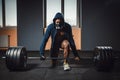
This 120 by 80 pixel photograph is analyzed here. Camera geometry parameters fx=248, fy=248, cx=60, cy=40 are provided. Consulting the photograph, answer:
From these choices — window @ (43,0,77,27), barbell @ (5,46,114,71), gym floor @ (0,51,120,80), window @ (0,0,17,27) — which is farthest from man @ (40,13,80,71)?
window @ (0,0,17,27)

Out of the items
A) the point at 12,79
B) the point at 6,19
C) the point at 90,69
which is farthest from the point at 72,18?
the point at 12,79

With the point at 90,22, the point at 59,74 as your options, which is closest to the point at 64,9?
the point at 90,22

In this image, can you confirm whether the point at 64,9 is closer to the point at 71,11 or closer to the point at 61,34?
the point at 71,11

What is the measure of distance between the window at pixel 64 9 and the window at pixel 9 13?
3.91 ft

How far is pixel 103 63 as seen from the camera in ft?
14.9

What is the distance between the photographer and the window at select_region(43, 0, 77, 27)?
27.6ft

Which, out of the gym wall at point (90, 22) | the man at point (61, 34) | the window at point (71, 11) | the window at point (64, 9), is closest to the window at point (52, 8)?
the window at point (64, 9)

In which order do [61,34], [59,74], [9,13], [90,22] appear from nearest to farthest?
[59,74]
[61,34]
[90,22]
[9,13]

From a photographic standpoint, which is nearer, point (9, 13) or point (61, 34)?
point (61, 34)

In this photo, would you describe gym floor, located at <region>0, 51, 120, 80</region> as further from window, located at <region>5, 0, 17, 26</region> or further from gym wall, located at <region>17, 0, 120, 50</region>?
window, located at <region>5, 0, 17, 26</region>

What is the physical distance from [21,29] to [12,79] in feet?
14.0

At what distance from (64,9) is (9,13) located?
192 cm

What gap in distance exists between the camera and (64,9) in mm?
8445

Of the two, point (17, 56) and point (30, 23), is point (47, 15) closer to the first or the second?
point (30, 23)
